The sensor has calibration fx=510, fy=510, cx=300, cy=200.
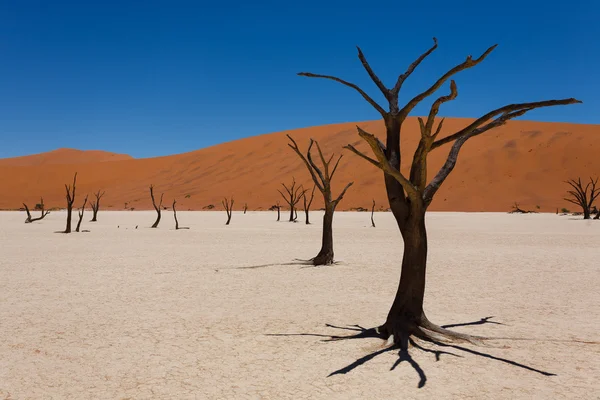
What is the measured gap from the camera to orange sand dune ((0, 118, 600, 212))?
5659cm

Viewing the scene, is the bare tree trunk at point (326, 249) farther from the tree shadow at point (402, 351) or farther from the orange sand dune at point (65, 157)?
the orange sand dune at point (65, 157)

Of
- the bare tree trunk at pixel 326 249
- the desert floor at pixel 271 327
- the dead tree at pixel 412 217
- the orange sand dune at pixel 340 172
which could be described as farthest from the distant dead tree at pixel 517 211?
the dead tree at pixel 412 217

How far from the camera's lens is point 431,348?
5.69m

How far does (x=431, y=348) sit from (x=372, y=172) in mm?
63832

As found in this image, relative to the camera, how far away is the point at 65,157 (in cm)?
15288

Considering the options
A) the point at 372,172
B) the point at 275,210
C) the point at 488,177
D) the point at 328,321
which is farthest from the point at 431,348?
the point at 372,172

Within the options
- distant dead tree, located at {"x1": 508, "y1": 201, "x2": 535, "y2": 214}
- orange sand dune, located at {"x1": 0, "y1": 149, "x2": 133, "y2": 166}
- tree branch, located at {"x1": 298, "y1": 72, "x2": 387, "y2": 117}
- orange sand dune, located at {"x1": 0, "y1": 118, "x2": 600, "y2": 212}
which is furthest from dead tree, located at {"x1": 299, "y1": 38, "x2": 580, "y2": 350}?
orange sand dune, located at {"x1": 0, "y1": 149, "x2": 133, "y2": 166}

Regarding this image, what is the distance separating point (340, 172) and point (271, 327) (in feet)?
214

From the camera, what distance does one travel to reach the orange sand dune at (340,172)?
186 ft

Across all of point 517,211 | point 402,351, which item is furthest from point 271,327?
point 517,211

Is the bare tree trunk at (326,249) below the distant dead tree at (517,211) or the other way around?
below

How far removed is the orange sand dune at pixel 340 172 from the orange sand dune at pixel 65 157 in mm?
45215

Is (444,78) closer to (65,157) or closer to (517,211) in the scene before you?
(517,211)

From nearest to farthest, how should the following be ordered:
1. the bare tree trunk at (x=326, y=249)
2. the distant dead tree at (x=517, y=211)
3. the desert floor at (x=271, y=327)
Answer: the desert floor at (x=271, y=327), the bare tree trunk at (x=326, y=249), the distant dead tree at (x=517, y=211)
